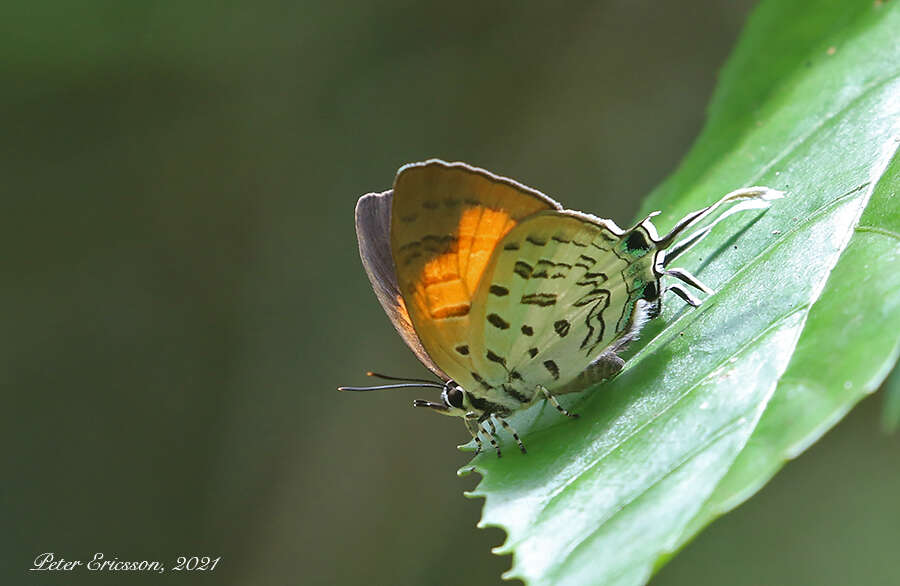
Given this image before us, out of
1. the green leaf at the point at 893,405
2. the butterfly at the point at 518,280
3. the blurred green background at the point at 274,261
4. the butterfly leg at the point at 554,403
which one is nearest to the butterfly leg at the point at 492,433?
the butterfly at the point at 518,280

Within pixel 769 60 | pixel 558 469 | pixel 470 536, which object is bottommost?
pixel 558 469

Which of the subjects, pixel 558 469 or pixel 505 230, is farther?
pixel 505 230

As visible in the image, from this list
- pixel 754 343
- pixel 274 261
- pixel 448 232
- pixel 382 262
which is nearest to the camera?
pixel 754 343

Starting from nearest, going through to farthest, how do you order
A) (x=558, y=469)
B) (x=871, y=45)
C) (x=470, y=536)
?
(x=558, y=469), (x=871, y=45), (x=470, y=536)

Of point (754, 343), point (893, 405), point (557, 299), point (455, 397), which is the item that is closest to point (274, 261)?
point (455, 397)

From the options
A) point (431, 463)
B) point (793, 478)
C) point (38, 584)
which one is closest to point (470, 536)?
point (431, 463)

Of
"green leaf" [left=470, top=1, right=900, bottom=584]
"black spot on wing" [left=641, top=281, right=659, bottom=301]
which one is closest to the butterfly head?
"green leaf" [left=470, top=1, right=900, bottom=584]

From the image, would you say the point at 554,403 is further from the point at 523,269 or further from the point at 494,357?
the point at 523,269

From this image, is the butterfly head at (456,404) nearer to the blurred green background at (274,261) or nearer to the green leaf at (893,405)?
the green leaf at (893,405)

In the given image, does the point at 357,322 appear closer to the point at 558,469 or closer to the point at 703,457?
the point at 558,469
